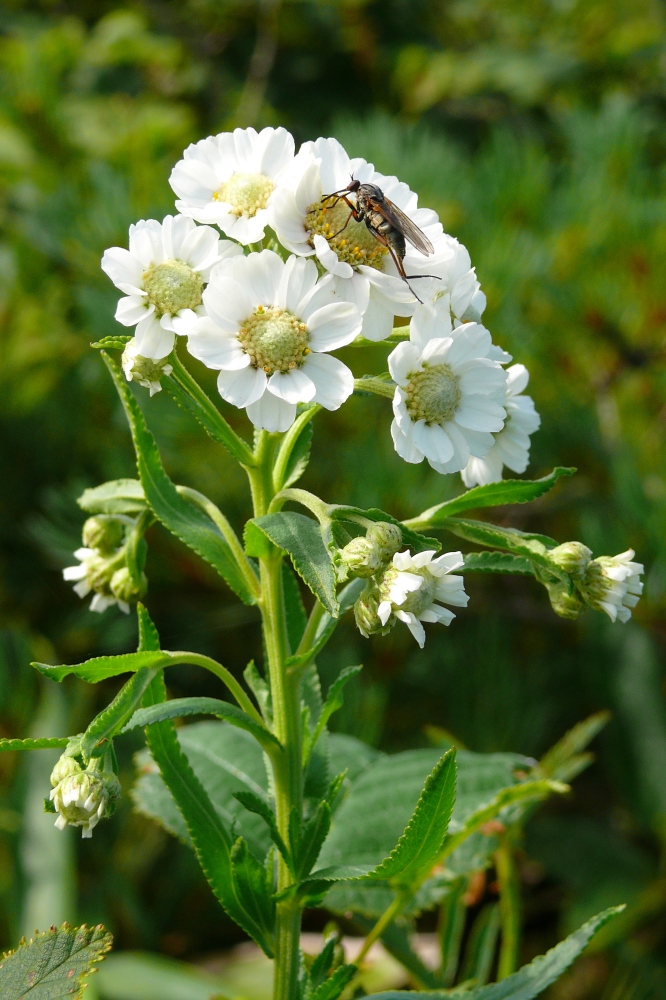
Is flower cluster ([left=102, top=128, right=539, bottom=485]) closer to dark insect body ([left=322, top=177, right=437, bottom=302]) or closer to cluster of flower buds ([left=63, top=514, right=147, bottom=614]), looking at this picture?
dark insect body ([left=322, top=177, right=437, bottom=302])

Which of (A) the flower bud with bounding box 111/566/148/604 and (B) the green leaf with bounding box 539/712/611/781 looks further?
(B) the green leaf with bounding box 539/712/611/781

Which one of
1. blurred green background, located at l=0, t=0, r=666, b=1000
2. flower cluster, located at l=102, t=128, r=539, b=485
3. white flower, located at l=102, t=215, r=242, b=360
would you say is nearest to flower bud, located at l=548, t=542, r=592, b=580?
flower cluster, located at l=102, t=128, r=539, b=485

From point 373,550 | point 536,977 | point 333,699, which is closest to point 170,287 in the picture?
point 373,550

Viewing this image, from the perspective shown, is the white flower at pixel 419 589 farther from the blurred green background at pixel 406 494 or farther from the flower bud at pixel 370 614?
the blurred green background at pixel 406 494

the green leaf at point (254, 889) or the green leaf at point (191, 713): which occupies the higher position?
the green leaf at point (191, 713)

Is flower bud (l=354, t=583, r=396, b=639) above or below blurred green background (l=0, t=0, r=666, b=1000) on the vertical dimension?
above

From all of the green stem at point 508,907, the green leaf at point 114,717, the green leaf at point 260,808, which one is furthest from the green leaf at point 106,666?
the green stem at point 508,907

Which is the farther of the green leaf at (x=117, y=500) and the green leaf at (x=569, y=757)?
the green leaf at (x=569, y=757)
